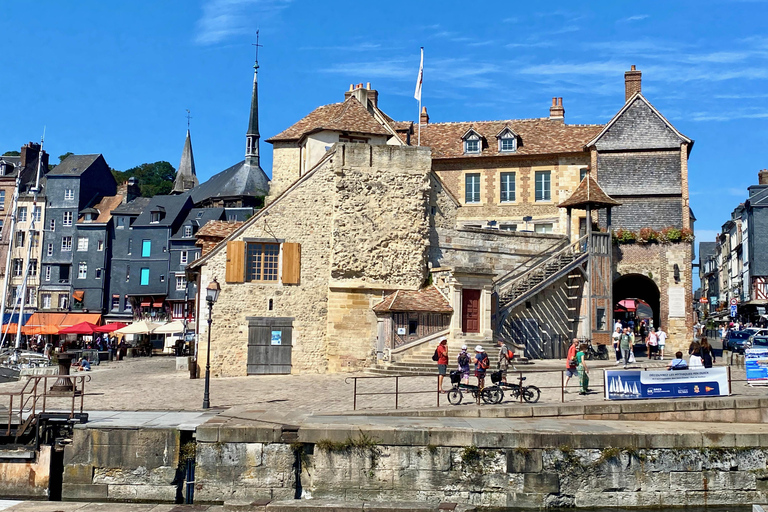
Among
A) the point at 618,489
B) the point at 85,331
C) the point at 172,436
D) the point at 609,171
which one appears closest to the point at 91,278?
the point at 85,331

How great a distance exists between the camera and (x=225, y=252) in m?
25.8

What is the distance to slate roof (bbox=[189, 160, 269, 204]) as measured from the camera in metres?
69.7

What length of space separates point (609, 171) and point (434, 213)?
9308 millimetres

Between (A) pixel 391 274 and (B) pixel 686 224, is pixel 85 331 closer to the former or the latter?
(A) pixel 391 274

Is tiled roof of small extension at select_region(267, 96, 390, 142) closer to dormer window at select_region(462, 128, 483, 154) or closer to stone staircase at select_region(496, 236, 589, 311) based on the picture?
dormer window at select_region(462, 128, 483, 154)

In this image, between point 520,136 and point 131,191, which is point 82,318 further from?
point 520,136

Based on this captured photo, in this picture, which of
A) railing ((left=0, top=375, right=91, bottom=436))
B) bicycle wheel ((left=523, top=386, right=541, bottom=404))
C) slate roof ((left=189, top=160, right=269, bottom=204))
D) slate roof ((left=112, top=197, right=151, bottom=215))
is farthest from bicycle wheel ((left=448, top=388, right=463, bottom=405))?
slate roof ((left=189, top=160, right=269, bottom=204))

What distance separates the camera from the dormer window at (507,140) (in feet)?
117

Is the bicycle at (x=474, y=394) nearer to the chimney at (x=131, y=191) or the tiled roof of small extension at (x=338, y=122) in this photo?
the tiled roof of small extension at (x=338, y=122)

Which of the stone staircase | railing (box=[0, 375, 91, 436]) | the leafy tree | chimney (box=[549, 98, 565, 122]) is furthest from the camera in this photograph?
the leafy tree

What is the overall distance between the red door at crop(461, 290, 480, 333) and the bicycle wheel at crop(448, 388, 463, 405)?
828cm

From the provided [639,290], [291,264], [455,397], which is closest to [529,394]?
[455,397]

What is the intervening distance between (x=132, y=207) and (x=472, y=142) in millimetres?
33084

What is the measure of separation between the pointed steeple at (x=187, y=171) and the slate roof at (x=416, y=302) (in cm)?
6490
